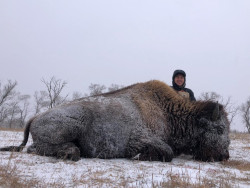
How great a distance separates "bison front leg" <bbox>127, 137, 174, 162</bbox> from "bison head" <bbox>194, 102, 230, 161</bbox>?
1021mm

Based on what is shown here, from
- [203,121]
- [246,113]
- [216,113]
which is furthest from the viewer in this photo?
[246,113]

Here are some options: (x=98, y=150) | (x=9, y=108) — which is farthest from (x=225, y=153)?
(x=9, y=108)

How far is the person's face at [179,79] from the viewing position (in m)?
9.03

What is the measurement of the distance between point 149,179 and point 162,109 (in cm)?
342

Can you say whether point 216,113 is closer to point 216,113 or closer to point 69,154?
point 216,113

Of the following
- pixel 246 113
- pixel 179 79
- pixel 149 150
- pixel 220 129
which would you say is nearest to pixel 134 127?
pixel 149 150

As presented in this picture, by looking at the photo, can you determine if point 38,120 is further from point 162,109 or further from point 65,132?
point 162,109

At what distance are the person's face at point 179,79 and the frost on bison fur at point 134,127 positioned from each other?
194cm

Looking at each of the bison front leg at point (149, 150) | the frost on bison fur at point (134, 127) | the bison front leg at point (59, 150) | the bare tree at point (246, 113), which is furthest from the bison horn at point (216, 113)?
the bare tree at point (246, 113)

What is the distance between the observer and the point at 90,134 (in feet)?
19.1

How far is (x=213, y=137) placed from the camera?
6.51 m

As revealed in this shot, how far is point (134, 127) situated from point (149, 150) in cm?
64

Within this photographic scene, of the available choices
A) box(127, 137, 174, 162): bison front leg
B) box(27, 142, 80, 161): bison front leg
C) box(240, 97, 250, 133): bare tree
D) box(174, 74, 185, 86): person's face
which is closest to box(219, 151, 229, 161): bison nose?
box(127, 137, 174, 162): bison front leg

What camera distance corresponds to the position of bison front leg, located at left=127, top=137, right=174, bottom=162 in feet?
19.2
